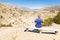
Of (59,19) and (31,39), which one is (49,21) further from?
(31,39)

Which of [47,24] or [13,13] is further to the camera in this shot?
[13,13]

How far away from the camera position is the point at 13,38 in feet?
39.6

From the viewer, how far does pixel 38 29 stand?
13656 millimetres

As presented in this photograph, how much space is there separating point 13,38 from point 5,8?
91.0ft

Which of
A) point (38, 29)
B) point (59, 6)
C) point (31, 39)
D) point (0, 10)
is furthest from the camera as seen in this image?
point (59, 6)

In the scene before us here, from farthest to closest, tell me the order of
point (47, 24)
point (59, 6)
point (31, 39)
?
point (59, 6) < point (47, 24) < point (31, 39)

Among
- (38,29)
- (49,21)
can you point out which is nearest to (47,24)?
(49,21)

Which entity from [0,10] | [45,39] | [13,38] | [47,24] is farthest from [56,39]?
[0,10]

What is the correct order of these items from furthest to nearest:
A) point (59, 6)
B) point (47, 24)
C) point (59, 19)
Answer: point (59, 6) → point (59, 19) → point (47, 24)

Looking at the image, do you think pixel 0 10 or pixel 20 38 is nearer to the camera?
pixel 20 38

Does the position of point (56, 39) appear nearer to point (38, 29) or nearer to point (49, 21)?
point (38, 29)

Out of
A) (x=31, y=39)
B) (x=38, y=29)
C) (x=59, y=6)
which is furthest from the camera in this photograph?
(x=59, y=6)

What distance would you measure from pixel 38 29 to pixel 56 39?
2167mm

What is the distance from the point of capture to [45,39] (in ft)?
38.9
